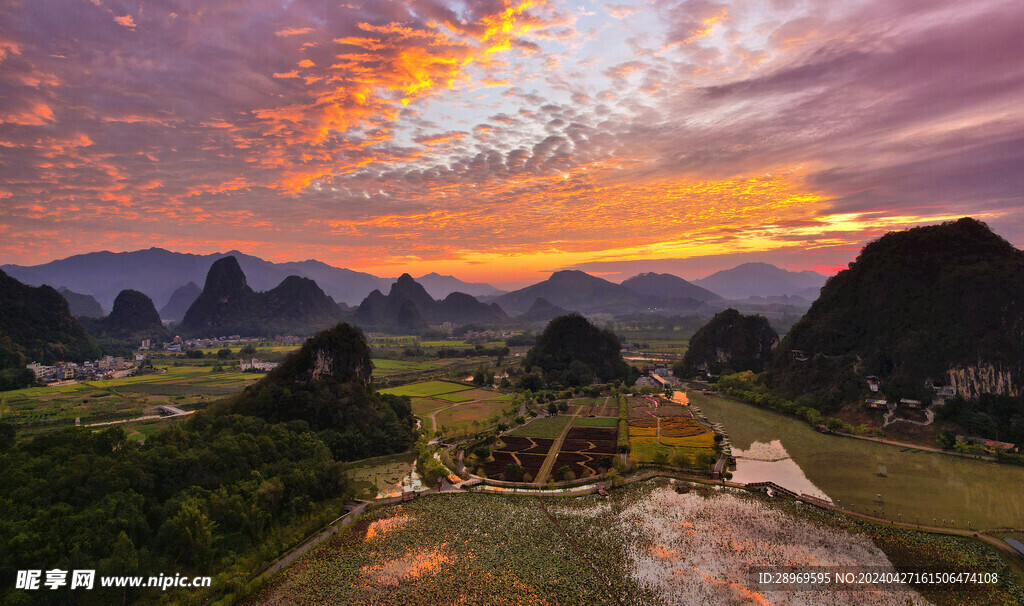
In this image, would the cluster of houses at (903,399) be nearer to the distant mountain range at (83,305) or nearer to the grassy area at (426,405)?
the grassy area at (426,405)

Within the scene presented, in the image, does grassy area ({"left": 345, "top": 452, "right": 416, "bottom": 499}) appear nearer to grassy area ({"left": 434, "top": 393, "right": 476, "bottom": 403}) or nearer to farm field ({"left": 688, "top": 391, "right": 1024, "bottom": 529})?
grassy area ({"left": 434, "top": 393, "right": 476, "bottom": 403})

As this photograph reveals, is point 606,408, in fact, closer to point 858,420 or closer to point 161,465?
point 858,420

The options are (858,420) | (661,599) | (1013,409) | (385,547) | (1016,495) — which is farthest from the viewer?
(858,420)

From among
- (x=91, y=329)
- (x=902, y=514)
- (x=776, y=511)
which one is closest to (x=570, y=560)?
(x=776, y=511)

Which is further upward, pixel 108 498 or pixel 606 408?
pixel 108 498

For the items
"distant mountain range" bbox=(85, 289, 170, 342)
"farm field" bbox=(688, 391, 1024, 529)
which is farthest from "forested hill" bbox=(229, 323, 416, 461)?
"distant mountain range" bbox=(85, 289, 170, 342)

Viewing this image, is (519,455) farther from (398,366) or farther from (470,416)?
(398,366)

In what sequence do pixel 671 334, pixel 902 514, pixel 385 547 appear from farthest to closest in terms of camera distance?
pixel 671 334 → pixel 902 514 → pixel 385 547

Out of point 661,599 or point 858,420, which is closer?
point 661,599
